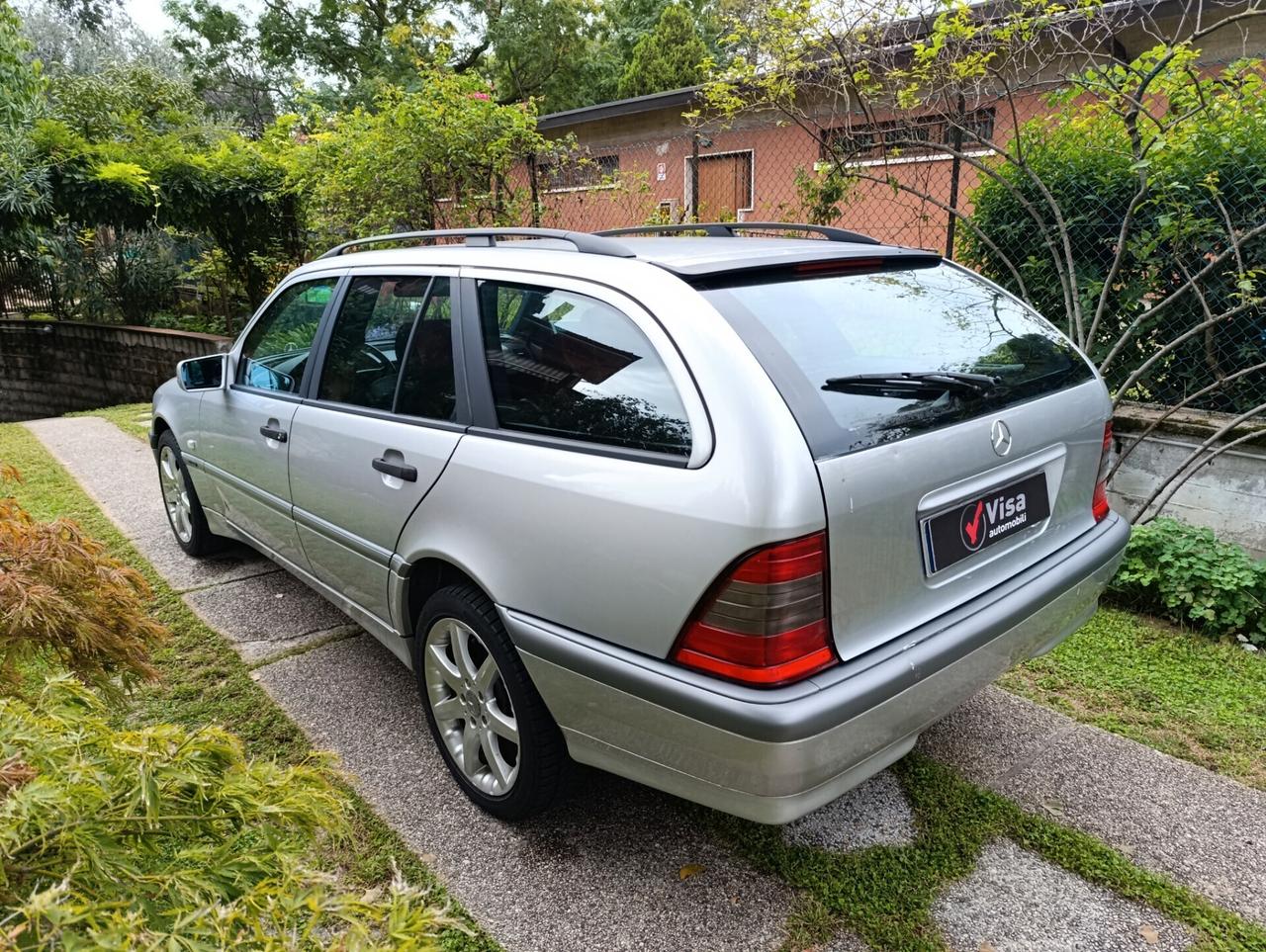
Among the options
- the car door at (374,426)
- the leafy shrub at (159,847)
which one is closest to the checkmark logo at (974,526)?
the car door at (374,426)

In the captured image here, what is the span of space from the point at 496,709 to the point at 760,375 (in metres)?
1.24

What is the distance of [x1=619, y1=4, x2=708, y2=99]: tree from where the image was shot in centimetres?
2150

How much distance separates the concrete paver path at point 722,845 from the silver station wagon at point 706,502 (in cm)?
19

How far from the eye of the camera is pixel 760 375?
71.4 inches

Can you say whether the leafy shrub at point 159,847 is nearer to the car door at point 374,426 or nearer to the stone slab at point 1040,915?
the car door at point 374,426

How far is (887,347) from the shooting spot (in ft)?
7.12

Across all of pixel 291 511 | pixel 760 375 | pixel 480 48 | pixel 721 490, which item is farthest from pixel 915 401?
pixel 480 48

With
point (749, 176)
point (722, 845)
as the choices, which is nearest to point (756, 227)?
point (722, 845)

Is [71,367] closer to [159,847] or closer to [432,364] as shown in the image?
[432,364]

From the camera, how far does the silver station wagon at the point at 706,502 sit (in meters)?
1.74

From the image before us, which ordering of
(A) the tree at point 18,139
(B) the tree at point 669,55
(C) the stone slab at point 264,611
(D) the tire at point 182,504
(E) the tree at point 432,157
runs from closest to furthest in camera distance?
(C) the stone slab at point 264,611, (D) the tire at point 182,504, (E) the tree at point 432,157, (A) the tree at point 18,139, (B) the tree at point 669,55

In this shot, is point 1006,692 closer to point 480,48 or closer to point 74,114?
point 74,114

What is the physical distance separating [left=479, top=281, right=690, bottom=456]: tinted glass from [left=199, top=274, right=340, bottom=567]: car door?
4.00ft

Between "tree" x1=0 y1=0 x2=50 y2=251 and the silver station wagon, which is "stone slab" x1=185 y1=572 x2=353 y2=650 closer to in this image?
the silver station wagon
